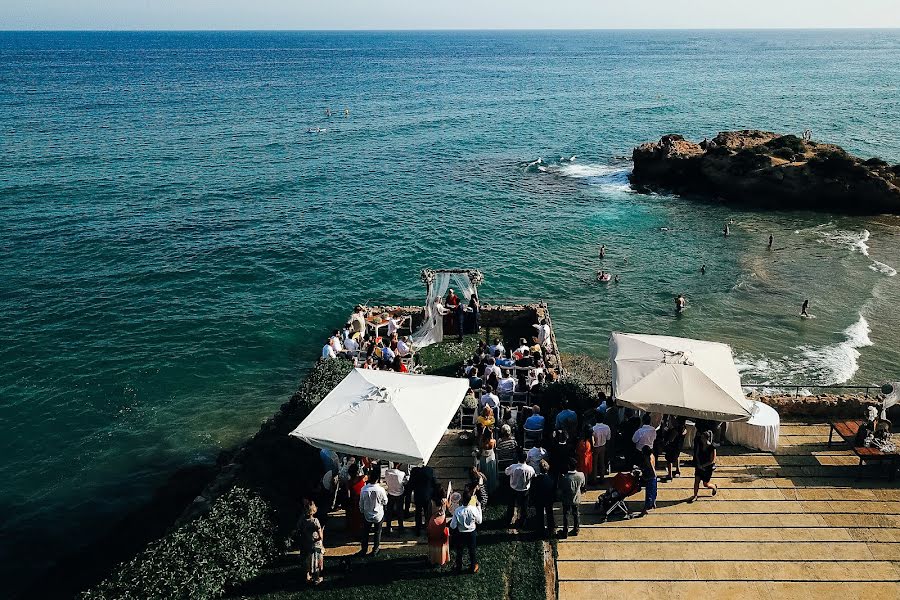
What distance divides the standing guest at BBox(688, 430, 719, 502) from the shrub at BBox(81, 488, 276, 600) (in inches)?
338

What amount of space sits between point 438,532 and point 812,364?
70.3 ft

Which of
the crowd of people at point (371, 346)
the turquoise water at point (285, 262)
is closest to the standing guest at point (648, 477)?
the crowd of people at point (371, 346)

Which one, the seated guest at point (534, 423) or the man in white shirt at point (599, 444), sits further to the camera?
the seated guest at point (534, 423)

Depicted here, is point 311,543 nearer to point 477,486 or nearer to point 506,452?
point 477,486

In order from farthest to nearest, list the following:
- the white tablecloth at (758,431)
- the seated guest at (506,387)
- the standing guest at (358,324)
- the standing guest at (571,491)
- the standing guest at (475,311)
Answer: the standing guest at (475,311) → the standing guest at (358,324) → the seated guest at (506,387) → the white tablecloth at (758,431) → the standing guest at (571,491)

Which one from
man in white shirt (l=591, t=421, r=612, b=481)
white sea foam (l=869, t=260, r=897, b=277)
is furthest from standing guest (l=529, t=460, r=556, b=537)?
white sea foam (l=869, t=260, r=897, b=277)

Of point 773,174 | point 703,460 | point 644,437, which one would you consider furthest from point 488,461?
point 773,174

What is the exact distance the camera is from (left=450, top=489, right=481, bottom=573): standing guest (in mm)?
11500

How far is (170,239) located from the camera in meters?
41.6

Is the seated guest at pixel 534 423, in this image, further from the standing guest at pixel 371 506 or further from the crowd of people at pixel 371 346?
the crowd of people at pixel 371 346

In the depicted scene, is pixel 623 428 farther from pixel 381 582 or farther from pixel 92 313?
pixel 92 313

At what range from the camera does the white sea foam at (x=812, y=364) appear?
2578 centimetres

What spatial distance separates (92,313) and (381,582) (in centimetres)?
2596

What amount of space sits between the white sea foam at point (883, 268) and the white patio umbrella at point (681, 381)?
2813 centimetres
